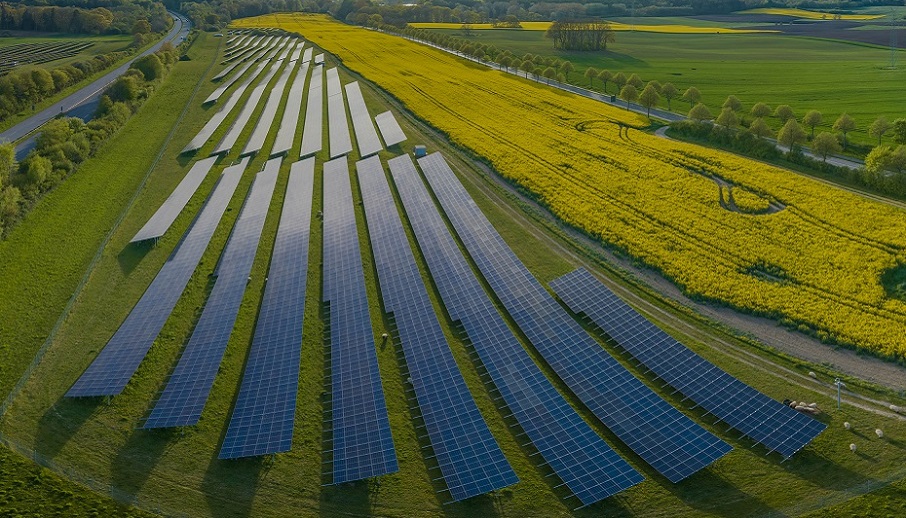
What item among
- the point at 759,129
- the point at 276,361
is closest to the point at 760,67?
the point at 759,129

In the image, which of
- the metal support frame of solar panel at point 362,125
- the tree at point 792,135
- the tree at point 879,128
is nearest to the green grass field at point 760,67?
the tree at point 879,128

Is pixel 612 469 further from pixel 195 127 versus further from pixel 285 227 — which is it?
pixel 195 127

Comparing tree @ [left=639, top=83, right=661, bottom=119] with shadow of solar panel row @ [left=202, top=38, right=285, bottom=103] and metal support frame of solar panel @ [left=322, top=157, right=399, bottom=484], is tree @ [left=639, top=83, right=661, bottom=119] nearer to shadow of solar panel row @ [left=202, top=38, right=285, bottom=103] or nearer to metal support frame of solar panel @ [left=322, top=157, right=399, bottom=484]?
metal support frame of solar panel @ [left=322, top=157, right=399, bottom=484]

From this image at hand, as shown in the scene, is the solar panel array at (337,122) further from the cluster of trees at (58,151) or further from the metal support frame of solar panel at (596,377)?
the metal support frame of solar panel at (596,377)

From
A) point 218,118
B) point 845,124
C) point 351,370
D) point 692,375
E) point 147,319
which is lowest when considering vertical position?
point 692,375

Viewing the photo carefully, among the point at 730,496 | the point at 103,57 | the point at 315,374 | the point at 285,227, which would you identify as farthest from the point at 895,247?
the point at 103,57

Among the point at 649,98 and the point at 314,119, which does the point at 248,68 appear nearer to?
the point at 314,119
